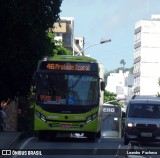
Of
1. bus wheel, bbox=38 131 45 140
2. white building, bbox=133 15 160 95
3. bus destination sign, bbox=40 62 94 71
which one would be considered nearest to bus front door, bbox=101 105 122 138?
bus wheel, bbox=38 131 45 140

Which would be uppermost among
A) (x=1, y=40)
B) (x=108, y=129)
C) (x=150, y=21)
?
(x=150, y=21)

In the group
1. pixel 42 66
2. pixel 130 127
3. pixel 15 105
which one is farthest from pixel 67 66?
pixel 15 105

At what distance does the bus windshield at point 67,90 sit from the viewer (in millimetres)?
32438

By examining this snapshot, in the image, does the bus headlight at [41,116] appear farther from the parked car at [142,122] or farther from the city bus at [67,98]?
the parked car at [142,122]

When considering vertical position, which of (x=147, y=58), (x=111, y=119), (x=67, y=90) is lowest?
(x=111, y=119)

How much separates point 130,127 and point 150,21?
130m

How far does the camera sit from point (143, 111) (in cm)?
3447

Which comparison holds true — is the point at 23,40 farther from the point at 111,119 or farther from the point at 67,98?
the point at 111,119

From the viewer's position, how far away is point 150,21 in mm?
162125

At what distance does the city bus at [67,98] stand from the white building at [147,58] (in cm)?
12516

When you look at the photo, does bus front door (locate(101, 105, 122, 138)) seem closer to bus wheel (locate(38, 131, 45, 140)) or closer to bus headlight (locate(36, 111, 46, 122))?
bus wheel (locate(38, 131, 45, 140))

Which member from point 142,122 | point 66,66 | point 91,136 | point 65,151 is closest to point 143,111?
point 142,122

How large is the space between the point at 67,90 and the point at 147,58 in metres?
129

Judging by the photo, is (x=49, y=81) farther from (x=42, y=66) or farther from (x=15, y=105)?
(x=15, y=105)
